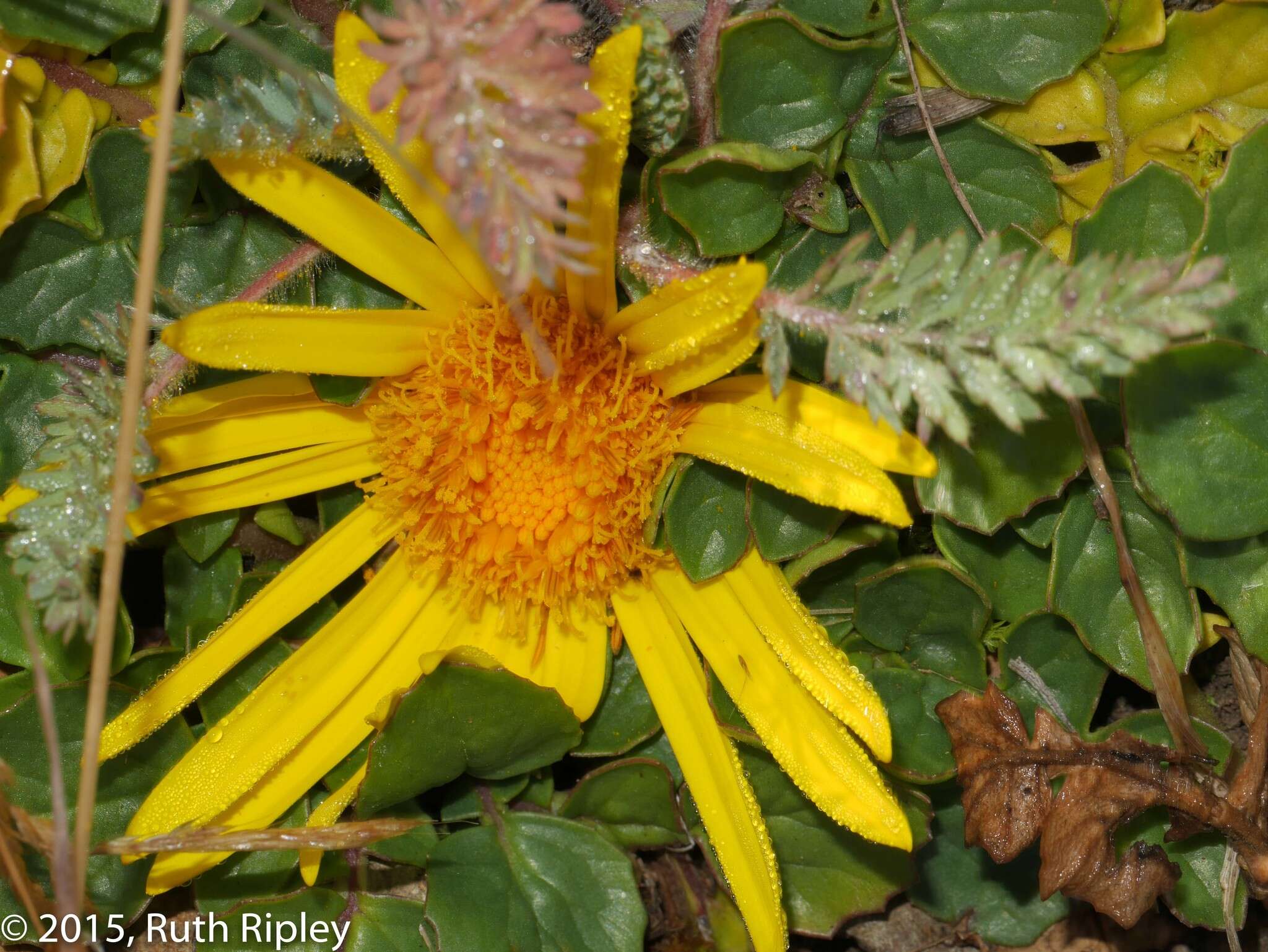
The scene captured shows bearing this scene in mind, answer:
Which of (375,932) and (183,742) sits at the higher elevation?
(183,742)

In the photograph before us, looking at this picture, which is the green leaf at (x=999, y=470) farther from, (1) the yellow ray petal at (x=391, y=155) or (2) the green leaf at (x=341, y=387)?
(2) the green leaf at (x=341, y=387)

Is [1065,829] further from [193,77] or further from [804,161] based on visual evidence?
[193,77]

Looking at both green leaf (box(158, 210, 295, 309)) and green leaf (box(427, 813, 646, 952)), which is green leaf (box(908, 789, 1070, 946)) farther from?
green leaf (box(158, 210, 295, 309))

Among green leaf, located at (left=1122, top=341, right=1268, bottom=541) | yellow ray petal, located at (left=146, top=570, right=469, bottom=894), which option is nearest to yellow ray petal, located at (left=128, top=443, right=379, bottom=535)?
yellow ray petal, located at (left=146, top=570, right=469, bottom=894)

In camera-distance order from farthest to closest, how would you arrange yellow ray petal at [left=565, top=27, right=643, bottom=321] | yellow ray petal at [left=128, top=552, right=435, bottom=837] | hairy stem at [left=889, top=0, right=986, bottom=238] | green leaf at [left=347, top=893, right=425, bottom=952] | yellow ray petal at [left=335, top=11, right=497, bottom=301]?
green leaf at [left=347, top=893, right=425, bottom=952] → yellow ray petal at [left=128, top=552, right=435, bottom=837] → hairy stem at [left=889, top=0, right=986, bottom=238] → yellow ray petal at [left=335, top=11, right=497, bottom=301] → yellow ray petal at [left=565, top=27, right=643, bottom=321]

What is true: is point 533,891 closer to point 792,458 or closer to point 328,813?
point 328,813

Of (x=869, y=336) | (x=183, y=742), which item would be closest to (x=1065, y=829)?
(x=869, y=336)

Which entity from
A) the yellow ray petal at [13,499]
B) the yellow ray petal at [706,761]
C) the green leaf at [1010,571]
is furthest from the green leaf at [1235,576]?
the yellow ray petal at [13,499]
